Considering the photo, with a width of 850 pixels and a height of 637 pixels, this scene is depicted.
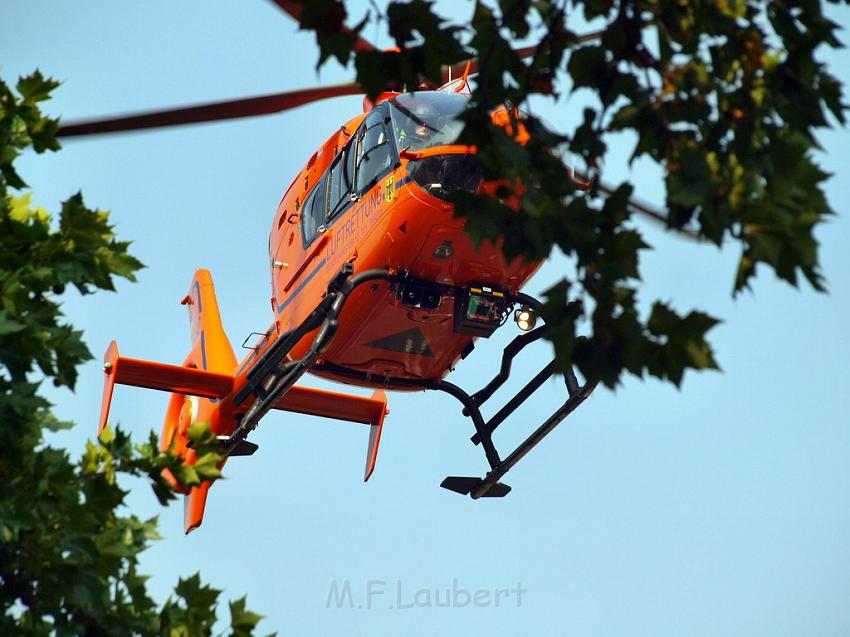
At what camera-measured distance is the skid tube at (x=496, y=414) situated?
1456 centimetres

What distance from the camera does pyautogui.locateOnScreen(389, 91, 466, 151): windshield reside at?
42.9 feet

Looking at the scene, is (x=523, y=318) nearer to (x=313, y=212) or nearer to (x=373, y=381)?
(x=373, y=381)

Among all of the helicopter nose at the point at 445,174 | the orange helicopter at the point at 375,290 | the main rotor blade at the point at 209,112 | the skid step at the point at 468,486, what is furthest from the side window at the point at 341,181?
the skid step at the point at 468,486

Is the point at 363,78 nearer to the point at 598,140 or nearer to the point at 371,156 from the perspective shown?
the point at 598,140

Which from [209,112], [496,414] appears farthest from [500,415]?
[209,112]

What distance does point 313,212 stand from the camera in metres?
15.1

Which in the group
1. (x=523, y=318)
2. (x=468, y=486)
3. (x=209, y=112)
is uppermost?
(x=209, y=112)

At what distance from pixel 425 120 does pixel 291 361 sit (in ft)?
11.1

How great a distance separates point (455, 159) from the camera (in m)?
12.7

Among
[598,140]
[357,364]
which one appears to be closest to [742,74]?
[598,140]

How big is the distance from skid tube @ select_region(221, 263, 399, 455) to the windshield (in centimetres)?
138

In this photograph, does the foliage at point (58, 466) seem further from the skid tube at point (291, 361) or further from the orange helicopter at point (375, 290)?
the skid tube at point (291, 361)

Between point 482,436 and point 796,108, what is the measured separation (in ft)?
32.8

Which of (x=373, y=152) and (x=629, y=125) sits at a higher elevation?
(x=373, y=152)
